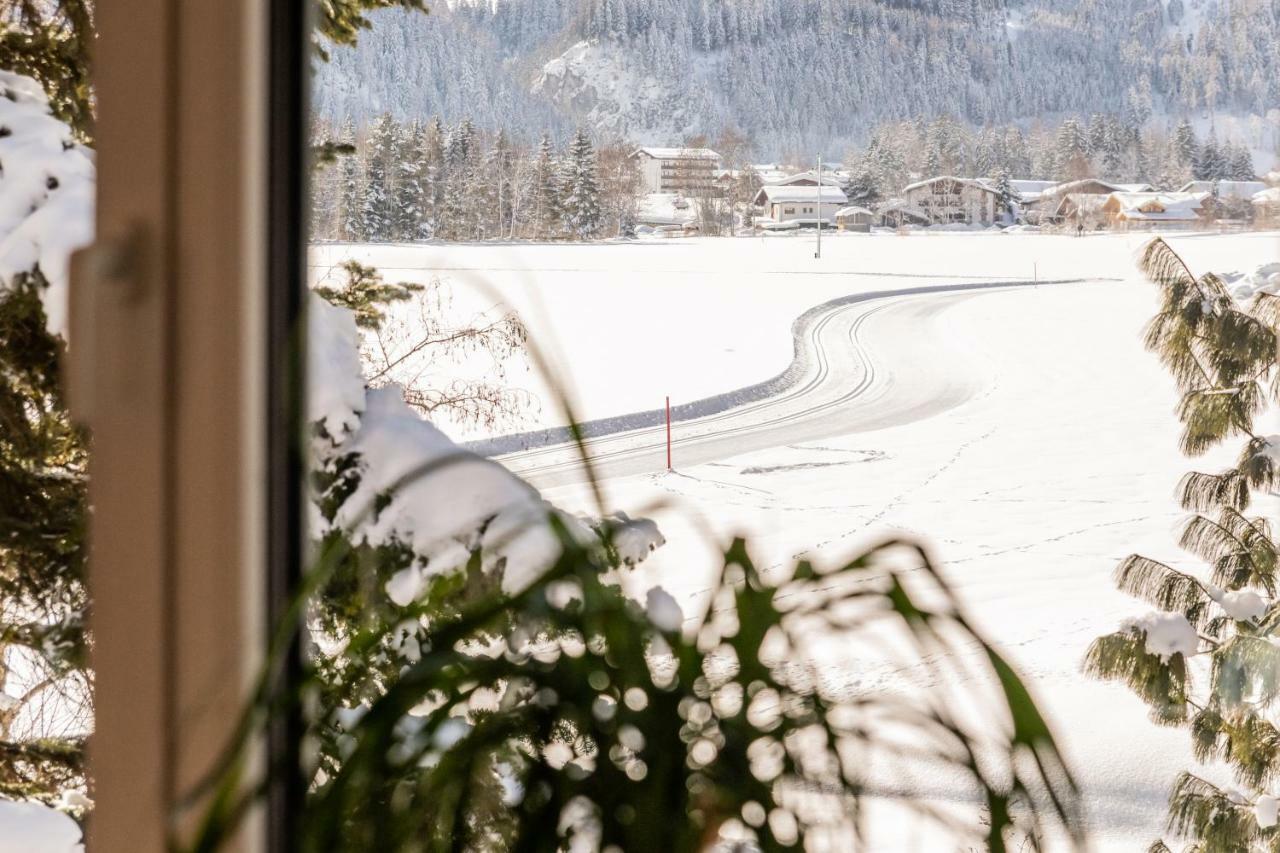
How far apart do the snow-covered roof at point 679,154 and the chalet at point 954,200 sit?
0.25m

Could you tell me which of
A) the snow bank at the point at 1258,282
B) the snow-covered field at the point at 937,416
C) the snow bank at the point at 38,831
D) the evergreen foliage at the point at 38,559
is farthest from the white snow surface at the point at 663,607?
the snow bank at the point at 38,831

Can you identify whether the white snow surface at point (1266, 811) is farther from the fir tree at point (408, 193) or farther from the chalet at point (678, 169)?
the fir tree at point (408, 193)

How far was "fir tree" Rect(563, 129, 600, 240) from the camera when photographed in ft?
4.57

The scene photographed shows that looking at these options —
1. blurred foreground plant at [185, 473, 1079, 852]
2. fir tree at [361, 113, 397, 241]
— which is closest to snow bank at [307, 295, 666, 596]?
fir tree at [361, 113, 397, 241]

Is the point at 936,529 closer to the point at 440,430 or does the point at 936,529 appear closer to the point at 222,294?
the point at 440,430

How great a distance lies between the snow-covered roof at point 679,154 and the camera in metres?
1.35

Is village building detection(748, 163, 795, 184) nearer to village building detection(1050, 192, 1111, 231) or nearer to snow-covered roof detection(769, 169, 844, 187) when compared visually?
snow-covered roof detection(769, 169, 844, 187)

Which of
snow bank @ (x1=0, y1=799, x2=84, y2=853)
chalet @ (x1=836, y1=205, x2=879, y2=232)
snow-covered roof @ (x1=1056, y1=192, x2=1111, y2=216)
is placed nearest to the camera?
snow-covered roof @ (x1=1056, y1=192, x2=1111, y2=216)

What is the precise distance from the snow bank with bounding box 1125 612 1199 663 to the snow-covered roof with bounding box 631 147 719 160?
711 mm

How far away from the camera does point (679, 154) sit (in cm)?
136

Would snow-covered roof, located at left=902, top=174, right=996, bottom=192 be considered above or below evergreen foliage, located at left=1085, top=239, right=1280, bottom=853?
above

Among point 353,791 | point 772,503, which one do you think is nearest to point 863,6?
point 772,503

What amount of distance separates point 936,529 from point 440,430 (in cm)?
64

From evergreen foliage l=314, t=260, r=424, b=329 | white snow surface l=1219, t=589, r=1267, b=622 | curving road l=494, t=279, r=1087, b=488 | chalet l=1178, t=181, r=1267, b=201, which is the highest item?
chalet l=1178, t=181, r=1267, b=201
